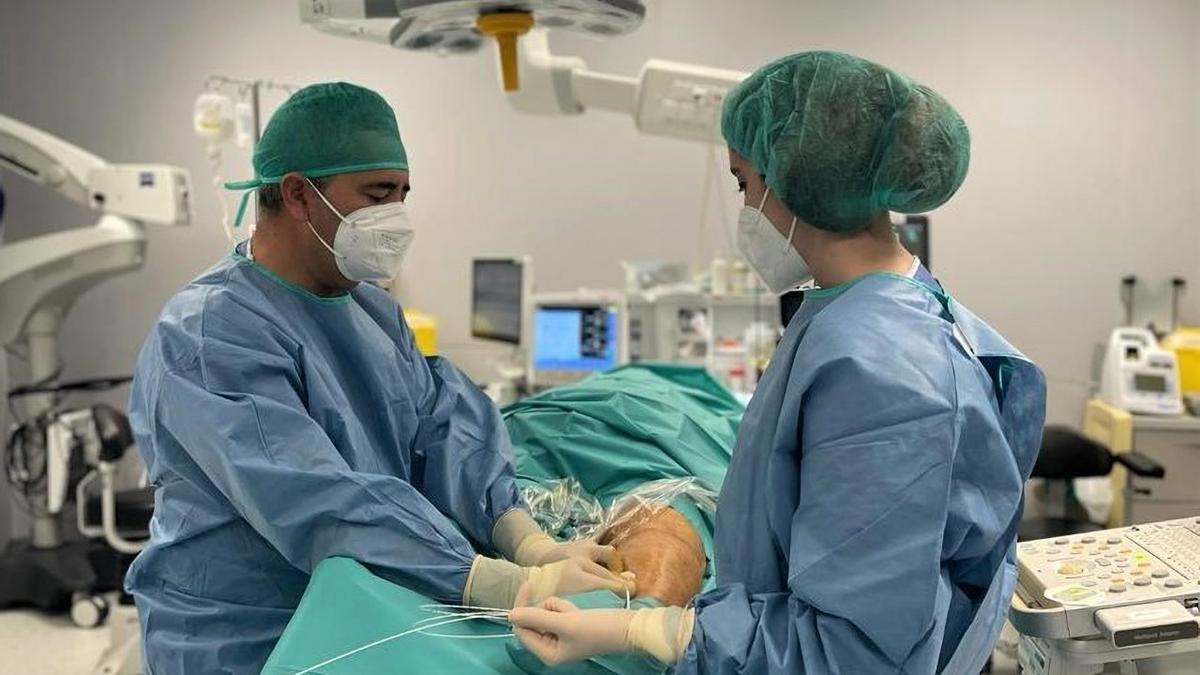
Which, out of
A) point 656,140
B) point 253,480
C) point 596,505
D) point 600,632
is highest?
point 656,140

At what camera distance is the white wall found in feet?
13.5

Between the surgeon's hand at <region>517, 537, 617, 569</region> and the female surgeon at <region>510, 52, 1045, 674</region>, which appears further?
the surgeon's hand at <region>517, 537, 617, 569</region>

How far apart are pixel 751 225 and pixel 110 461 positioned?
2831mm

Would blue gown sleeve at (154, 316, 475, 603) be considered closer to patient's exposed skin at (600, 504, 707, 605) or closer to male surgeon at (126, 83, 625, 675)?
male surgeon at (126, 83, 625, 675)

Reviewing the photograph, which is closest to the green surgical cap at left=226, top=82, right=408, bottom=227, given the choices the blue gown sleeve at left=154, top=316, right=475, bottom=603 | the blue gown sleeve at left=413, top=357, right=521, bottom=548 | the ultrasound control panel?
the blue gown sleeve at left=154, top=316, right=475, bottom=603

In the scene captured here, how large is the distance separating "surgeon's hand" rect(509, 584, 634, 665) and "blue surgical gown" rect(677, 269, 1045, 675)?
0.10m

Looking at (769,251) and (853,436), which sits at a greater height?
(769,251)

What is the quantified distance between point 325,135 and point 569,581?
2.50 feet

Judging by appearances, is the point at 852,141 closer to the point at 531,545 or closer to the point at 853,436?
the point at 853,436

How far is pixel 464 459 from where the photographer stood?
5.39 feet

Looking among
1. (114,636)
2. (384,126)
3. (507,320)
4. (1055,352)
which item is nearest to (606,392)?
(384,126)

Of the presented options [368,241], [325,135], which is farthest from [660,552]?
[325,135]

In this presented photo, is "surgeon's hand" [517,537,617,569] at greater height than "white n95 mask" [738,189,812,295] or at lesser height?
lesser

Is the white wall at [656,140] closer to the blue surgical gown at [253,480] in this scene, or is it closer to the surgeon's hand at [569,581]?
the blue surgical gown at [253,480]
